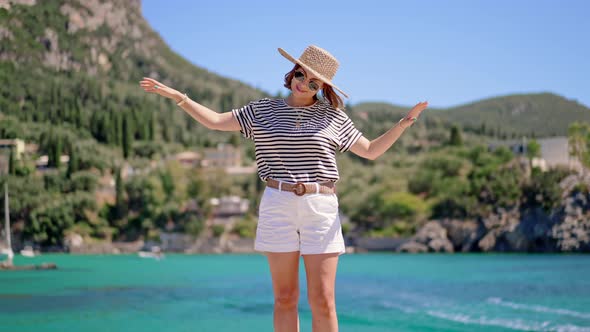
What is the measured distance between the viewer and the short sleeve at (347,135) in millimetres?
2971

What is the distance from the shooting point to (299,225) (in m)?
2.85

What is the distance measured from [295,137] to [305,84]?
0.26 m

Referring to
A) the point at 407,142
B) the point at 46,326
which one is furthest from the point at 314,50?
the point at 407,142

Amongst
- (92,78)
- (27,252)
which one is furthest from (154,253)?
(92,78)

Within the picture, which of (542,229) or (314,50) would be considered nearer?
(314,50)

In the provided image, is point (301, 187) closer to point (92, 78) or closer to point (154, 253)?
point (154, 253)

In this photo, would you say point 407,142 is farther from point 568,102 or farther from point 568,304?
point 568,304

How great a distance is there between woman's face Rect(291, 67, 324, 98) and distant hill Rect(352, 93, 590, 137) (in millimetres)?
70013

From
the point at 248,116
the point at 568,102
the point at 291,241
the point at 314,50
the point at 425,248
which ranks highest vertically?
the point at 568,102

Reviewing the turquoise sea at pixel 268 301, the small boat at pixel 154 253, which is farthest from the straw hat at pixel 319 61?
the small boat at pixel 154 253

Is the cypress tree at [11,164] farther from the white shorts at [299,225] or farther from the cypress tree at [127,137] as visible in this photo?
the white shorts at [299,225]

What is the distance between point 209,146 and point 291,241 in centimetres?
6946

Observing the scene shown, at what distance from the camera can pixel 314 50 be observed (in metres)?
3.02

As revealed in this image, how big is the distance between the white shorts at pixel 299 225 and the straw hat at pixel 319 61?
49 cm
